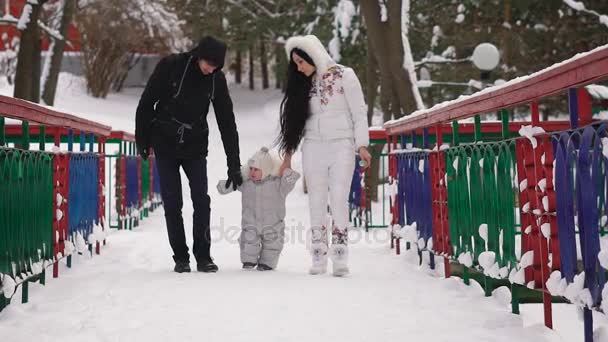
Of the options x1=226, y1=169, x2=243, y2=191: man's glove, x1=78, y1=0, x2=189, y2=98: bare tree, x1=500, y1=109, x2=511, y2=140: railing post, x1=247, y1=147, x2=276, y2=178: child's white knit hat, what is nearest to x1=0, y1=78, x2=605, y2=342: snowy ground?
x1=226, y1=169, x2=243, y2=191: man's glove

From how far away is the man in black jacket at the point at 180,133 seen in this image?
5.77 metres

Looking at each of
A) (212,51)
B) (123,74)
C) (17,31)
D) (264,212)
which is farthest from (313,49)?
(123,74)

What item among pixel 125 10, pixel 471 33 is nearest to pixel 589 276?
pixel 471 33

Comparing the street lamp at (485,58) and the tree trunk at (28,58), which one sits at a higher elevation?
the tree trunk at (28,58)

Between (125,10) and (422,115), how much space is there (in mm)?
25210

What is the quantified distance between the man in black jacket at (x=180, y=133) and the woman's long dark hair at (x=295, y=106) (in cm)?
45

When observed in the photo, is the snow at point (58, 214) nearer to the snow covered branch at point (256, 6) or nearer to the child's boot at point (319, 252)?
the child's boot at point (319, 252)

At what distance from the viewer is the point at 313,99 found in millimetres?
5711

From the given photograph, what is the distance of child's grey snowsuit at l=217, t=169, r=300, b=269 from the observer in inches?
228

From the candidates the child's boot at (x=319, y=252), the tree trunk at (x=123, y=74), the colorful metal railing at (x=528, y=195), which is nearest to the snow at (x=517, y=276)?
the colorful metal railing at (x=528, y=195)

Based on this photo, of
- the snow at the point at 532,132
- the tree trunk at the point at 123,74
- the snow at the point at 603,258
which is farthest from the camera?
the tree trunk at the point at 123,74

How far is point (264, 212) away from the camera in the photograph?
5.79 m

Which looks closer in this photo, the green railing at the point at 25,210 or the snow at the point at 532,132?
the snow at the point at 532,132

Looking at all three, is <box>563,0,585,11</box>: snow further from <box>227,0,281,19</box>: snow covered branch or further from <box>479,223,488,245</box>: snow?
<box>479,223,488,245</box>: snow
